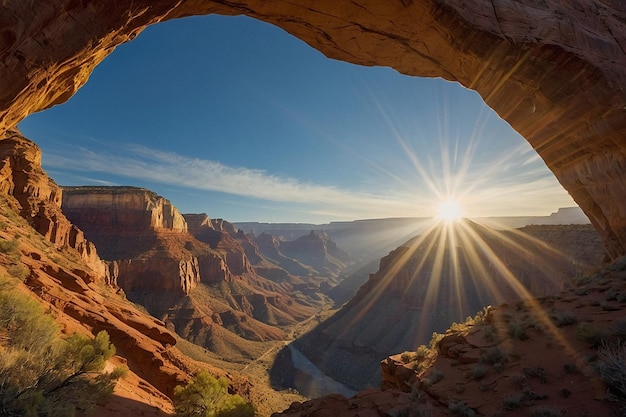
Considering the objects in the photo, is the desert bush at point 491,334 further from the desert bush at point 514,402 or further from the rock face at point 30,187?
the rock face at point 30,187

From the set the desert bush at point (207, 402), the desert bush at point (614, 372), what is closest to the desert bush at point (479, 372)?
the desert bush at point (614, 372)

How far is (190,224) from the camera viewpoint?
10988cm

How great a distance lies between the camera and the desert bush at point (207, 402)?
9.91m

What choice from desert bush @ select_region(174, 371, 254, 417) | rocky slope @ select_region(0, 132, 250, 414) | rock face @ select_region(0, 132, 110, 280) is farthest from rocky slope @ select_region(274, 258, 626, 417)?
rock face @ select_region(0, 132, 110, 280)

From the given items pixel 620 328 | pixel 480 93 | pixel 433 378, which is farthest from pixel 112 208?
pixel 620 328

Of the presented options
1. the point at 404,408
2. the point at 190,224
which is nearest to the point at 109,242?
the point at 190,224

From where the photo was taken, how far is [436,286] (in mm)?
61000

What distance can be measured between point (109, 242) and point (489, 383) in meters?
82.5

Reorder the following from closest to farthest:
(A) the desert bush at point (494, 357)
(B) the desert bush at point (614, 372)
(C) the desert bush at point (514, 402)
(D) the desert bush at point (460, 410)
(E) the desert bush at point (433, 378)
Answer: (B) the desert bush at point (614, 372), (C) the desert bush at point (514, 402), (D) the desert bush at point (460, 410), (A) the desert bush at point (494, 357), (E) the desert bush at point (433, 378)

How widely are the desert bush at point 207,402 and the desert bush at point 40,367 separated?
99.8 inches

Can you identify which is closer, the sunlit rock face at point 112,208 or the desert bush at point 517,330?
the desert bush at point 517,330

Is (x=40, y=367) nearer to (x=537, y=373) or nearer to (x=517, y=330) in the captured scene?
(x=537, y=373)

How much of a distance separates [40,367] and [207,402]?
214 inches

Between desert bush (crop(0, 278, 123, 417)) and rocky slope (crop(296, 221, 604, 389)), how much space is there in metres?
41.4
